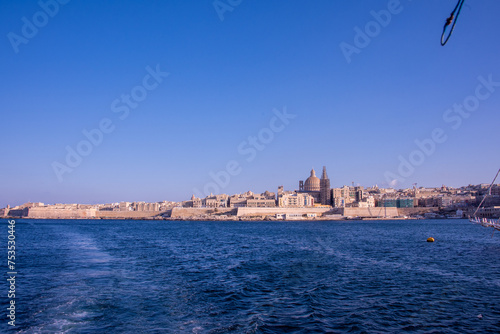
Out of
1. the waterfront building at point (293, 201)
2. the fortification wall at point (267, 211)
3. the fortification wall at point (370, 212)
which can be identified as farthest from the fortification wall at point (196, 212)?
the fortification wall at point (370, 212)

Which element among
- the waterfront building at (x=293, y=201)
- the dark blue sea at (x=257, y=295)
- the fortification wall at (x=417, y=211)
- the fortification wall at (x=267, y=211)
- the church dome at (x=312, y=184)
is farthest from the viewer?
the church dome at (x=312, y=184)

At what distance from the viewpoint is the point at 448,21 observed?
13.3ft

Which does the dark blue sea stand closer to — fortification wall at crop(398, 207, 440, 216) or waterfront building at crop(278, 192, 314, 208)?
waterfront building at crop(278, 192, 314, 208)

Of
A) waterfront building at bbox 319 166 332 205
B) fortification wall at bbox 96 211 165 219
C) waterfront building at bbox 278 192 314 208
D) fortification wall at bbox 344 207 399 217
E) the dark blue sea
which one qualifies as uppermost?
waterfront building at bbox 319 166 332 205

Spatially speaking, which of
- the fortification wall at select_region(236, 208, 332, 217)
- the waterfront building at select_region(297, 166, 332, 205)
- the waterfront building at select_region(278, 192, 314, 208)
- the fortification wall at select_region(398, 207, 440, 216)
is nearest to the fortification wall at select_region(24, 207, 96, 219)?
the fortification wall at select_region(236, 208, 332, 217)

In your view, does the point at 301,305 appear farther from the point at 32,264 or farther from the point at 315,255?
the point at 32,264

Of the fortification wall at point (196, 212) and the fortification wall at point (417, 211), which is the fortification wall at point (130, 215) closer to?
the fortification wall at point (196, 212)

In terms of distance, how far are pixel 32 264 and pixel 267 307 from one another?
12435 millimetres

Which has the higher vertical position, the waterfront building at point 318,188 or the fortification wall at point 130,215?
the waterfront building at point 318,188

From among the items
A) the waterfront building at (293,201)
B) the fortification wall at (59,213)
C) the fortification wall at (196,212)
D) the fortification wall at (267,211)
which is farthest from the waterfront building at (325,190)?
the fortification wall at (59,213)

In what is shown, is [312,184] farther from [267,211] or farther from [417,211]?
[267,211]

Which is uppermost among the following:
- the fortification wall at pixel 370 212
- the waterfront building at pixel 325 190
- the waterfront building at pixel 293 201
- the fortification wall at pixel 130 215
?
the waterfront building at pixel 325 190

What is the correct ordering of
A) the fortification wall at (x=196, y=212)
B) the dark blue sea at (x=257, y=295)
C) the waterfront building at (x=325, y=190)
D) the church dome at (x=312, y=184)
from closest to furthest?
the dark blue sea at (x=257, y=295) < the fortification wall at (x=196, y=212) < the waterfront building at (x=325, y=190) < the church dome at (x=312, y=184)

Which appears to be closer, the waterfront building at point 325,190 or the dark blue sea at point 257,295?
the dark blue sea at point 257,295
